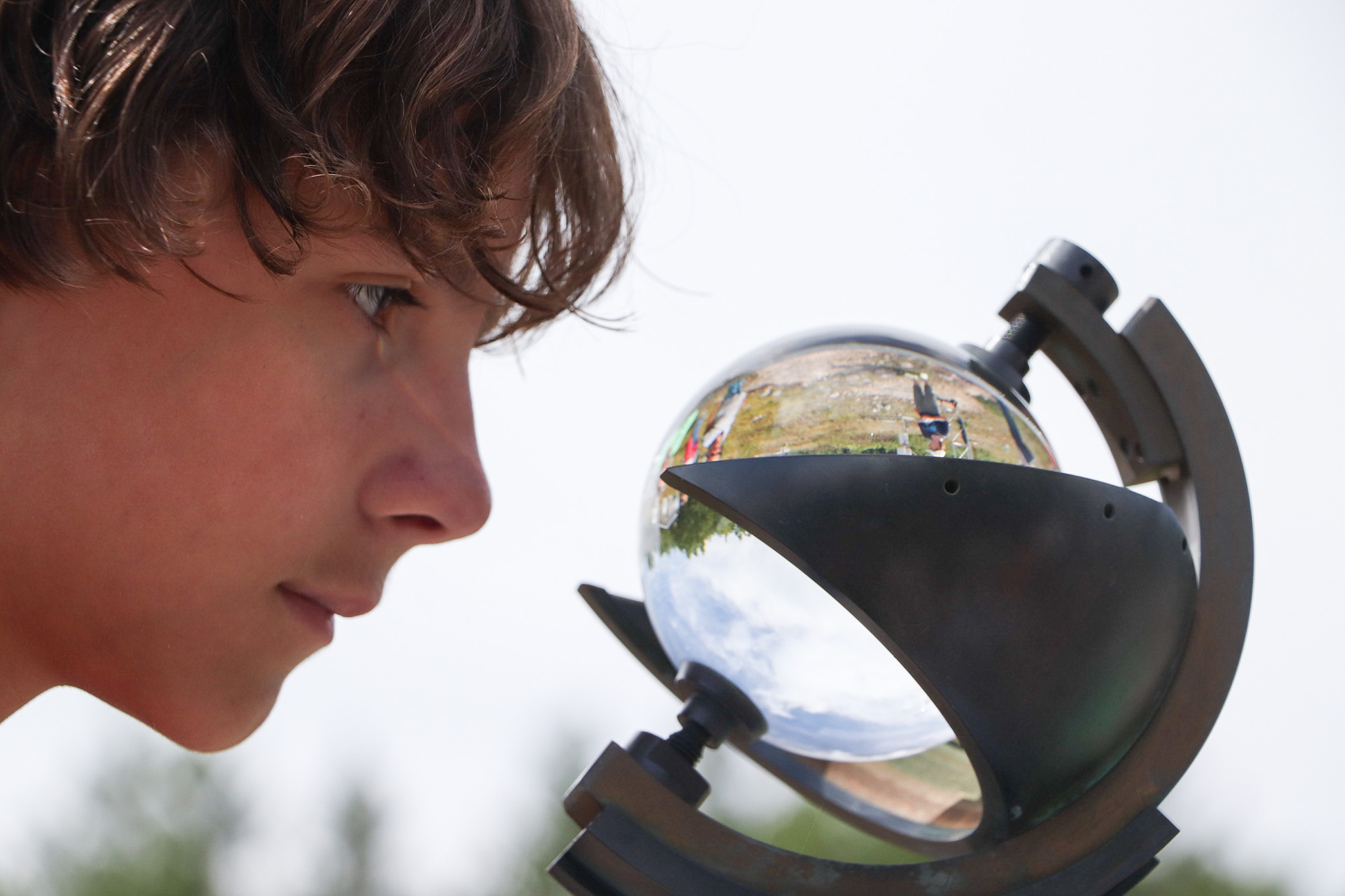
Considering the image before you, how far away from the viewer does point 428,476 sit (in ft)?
4.26

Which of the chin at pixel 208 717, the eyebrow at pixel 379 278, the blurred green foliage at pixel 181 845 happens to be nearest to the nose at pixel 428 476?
the eyebrow at pixel 379 278

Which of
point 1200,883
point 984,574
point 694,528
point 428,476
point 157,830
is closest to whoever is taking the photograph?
point 984,574

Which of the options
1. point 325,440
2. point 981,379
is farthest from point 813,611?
point 325,440

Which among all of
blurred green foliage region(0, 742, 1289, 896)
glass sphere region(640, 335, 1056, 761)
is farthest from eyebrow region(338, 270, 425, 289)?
blurred green foliage region(0, 742, 1289, 896)

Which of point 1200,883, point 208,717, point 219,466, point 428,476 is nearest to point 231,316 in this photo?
point 219,466

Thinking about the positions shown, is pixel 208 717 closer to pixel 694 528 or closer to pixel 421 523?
pixel 421 523

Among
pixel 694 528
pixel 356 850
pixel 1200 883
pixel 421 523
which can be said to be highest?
pixel 1200 883

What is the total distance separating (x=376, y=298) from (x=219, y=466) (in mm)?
256

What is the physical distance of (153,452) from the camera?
1.18 metres

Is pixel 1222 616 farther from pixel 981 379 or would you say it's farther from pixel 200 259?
pixel 200 259

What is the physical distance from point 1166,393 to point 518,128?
744mm

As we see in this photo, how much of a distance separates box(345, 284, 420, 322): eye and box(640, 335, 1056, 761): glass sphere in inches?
15.1

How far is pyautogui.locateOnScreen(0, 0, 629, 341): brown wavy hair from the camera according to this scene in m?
1.13

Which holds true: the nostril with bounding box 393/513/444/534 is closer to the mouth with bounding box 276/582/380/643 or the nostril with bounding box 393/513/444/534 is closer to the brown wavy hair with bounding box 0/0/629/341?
the mouth with bounding box 276/582/380/643
